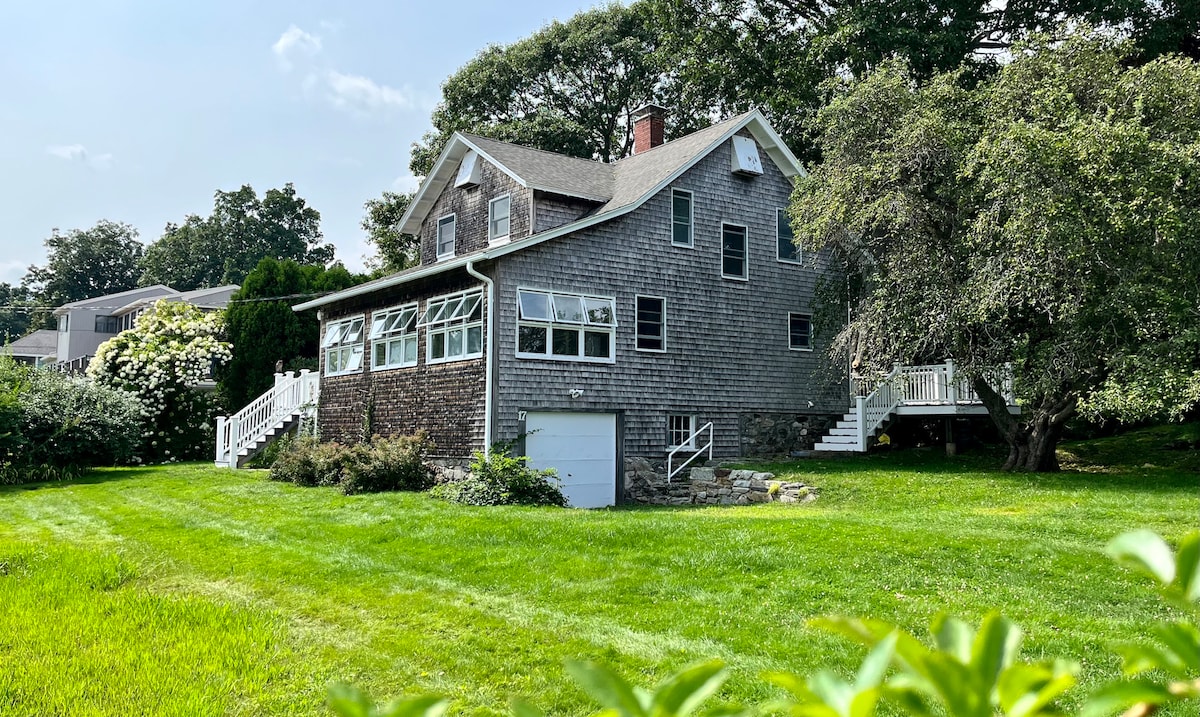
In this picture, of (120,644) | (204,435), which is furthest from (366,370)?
(120,644)

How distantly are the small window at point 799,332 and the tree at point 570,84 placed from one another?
14356 millimetres

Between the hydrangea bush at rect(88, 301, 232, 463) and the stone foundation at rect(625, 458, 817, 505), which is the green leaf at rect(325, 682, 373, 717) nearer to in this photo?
Answer: the stone foundation at rect(625, 458, 817, 505)

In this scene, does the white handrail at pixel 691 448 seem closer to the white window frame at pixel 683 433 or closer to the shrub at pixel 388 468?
the white window frame at pixel 683 433

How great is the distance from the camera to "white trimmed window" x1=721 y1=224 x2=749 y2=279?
63.9ft

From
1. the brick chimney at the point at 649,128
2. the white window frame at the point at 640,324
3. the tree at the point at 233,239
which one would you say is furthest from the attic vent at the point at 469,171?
the tree at the point at 233,239

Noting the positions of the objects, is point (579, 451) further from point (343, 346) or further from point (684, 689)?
point (684, 689)

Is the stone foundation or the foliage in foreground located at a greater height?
the foliage in foreground

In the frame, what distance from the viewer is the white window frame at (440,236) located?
21.5 meters

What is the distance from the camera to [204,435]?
2578cm

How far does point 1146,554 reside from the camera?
2.02ft

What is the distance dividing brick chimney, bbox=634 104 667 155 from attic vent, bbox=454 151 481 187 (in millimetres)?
4542

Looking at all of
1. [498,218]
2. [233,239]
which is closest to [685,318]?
[498,218]

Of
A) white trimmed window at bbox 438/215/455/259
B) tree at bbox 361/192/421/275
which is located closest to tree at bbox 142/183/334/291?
tree at bbox 361/192/421/275

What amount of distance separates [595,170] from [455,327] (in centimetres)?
658
